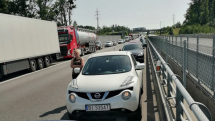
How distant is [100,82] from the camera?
488 centimetres

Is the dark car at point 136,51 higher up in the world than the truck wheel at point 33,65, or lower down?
higher up

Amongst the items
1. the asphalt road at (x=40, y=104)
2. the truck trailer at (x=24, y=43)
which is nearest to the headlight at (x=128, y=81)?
the asphalt road at (x=40, y=104)

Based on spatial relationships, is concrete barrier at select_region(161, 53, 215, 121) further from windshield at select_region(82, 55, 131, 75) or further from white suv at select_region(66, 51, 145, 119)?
windshield at select_region(82, 55, 131, 75)

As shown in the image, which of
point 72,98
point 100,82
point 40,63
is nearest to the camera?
point 72,98

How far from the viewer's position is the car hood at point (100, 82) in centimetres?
462

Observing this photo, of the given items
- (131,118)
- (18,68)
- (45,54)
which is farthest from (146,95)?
(45,54)

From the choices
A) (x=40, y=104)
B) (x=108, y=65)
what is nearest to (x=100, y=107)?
(x=108, y=65)

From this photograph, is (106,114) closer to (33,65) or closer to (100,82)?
(100,82)

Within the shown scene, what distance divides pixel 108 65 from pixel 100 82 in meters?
1.12

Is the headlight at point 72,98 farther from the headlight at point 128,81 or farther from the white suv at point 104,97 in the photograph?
the headlight at point 128,81

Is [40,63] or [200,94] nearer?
[200,94]

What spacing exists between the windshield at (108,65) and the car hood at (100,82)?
1.02 ft

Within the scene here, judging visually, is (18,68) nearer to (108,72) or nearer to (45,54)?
(45,54)

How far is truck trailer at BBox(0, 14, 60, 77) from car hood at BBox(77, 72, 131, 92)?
8623 mm
